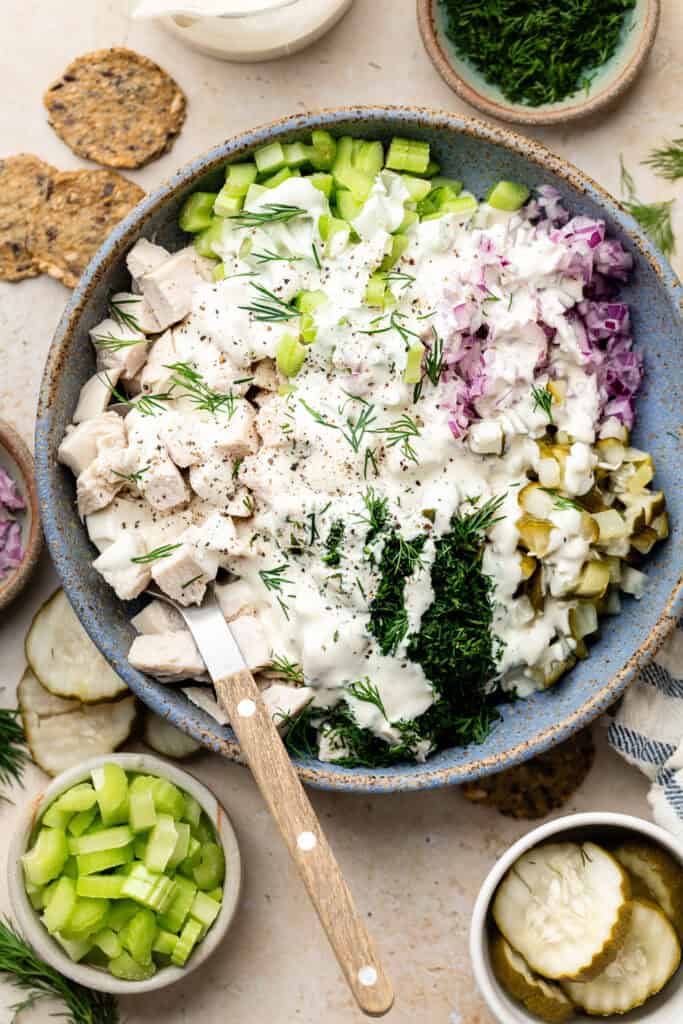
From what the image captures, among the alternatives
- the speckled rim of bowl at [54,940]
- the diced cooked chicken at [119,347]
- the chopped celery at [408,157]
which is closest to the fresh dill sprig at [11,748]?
the speckled rim of bowl at [54,940]

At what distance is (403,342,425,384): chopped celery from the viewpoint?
258 centimetres

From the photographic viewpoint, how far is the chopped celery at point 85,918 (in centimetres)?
279

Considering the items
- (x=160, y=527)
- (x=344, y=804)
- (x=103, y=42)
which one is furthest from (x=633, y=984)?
(x=103, y=42)

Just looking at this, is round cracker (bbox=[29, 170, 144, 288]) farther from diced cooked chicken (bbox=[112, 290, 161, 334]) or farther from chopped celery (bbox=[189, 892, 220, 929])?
chopped celery (bbox=[189, 892, 220, 929])

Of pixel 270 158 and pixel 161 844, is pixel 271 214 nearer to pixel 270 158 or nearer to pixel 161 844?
pixel 270 158

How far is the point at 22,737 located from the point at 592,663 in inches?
58.3

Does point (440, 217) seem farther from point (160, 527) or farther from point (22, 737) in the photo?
point (22, 737)

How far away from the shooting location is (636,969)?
268 centimetres

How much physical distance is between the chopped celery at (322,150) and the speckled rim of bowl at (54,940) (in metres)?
1.51

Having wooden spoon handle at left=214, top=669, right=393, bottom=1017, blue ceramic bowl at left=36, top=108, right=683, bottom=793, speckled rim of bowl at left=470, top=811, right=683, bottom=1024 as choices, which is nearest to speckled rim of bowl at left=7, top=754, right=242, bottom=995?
blue ceramic bowl at left=36, top=108, right=683, bottom=793

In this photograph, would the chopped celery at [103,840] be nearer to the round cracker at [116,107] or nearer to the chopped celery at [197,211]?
the chopped celery at [197,211]

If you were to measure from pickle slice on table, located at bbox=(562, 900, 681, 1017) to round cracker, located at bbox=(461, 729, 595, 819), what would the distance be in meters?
0.40

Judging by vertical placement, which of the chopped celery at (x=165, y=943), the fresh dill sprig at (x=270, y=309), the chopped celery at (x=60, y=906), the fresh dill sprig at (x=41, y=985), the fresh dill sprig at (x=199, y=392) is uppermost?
the fresh dill sprig at (x=270, y=309)

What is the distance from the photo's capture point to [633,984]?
2.67m
